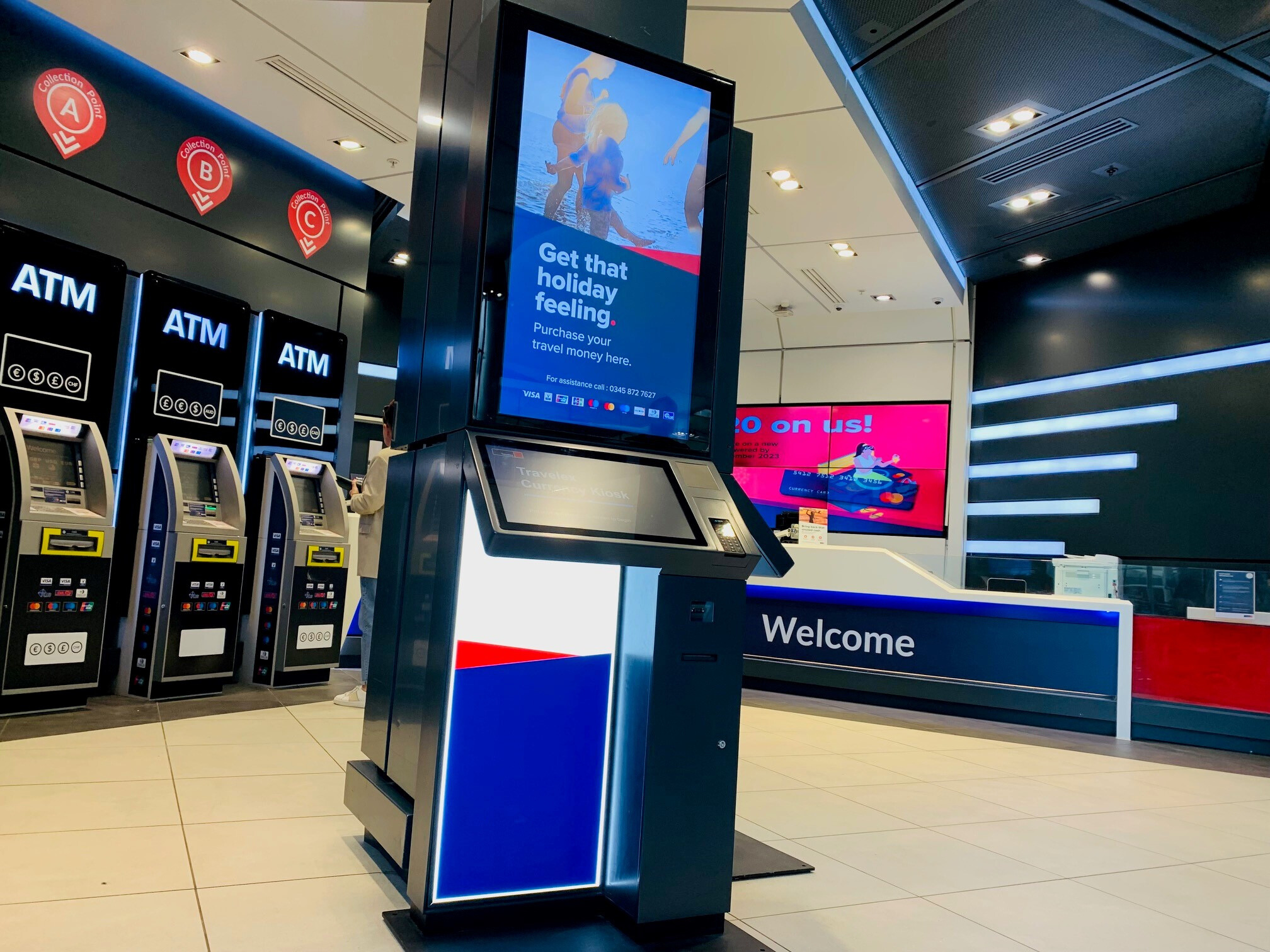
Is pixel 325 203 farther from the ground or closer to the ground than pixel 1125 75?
closer to the ground

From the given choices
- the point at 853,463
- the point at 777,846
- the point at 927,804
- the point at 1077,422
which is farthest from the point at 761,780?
the point at 853,463

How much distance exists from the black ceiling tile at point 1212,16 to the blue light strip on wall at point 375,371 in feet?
23.6

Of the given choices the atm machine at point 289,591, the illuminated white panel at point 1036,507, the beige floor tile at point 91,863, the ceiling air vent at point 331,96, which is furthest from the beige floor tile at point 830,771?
the illuminated white panel at point 1036,507

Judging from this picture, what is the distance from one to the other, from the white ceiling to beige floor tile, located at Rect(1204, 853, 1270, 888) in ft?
12.3

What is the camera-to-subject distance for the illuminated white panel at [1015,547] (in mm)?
7660

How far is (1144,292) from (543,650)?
7089 millimetres

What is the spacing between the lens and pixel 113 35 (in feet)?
14.0

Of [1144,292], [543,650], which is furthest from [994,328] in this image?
[543,650]

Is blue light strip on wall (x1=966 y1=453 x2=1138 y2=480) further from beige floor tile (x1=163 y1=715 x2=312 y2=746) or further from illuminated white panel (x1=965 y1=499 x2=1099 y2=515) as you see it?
beige floor tile (x1=163 y1=715 x2=312 y2=746)

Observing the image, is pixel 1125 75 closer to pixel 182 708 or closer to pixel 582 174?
pixel 582 174

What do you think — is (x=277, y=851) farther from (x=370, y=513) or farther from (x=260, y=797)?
(x=370, y=513)

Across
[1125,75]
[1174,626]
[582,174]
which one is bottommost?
[1174,626]

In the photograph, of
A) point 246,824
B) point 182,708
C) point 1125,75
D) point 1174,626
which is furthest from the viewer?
point 1174,626

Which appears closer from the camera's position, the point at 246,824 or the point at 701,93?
the point at 701,93
